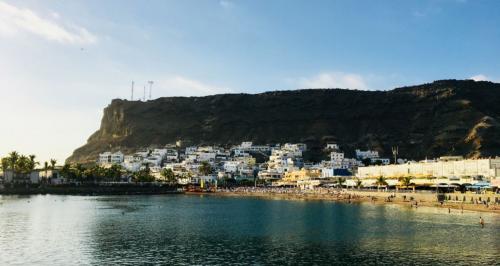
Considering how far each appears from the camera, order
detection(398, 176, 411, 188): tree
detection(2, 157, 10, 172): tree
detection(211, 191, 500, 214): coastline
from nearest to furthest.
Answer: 1. detection(211, 191, 500, 214): coastline
2. detection(398, 176, 411, 188): tree
3. detection(2, 157, 10, 172): tree

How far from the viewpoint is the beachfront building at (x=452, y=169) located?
4370 inches

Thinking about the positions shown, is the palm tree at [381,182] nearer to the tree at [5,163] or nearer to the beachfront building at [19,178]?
the tree at [5,163]

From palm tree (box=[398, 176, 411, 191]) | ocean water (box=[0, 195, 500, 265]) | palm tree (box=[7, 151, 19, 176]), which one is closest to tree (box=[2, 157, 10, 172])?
palm tree (box=[7, 151, 19, 176])

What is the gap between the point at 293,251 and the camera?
51.8m

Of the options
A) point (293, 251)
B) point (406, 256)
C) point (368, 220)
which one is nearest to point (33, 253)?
point (293, 251)

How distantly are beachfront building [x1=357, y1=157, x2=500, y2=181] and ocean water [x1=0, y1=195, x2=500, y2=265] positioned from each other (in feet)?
83.1

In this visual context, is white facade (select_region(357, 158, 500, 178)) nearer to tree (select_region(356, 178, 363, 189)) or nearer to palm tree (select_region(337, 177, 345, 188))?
tree (select_region(356, 178, 363, 189))

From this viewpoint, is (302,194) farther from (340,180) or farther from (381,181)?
(381,181)

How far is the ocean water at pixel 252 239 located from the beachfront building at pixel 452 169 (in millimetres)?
25336

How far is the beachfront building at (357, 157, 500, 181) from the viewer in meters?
111

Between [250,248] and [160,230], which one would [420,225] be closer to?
[250,248]

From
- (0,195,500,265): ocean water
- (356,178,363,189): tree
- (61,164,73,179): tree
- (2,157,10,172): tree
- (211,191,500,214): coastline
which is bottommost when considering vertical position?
(0,195,500,265): ocean water

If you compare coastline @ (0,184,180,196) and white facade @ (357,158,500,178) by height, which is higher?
white facade @ (357,158,500,178)

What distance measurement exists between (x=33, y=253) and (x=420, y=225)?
51949 mm
